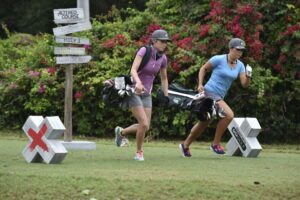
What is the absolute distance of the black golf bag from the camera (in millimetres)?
12672

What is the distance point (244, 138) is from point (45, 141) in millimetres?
3766

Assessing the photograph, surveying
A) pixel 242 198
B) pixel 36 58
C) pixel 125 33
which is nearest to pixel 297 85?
pixel 125 33

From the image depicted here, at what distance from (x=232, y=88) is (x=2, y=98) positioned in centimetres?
574

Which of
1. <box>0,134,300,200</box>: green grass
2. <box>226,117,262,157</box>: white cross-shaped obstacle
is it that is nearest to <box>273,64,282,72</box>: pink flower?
<box>226,117,262,157</box>: white cross-shaped obstacle

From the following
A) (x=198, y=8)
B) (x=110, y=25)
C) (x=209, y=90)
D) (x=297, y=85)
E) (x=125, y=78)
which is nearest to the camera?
(x=125, y=78)

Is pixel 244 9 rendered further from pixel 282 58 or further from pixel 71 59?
pixel 71 59

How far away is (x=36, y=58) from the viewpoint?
2056 centimetres

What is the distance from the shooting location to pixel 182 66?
18.5 meters

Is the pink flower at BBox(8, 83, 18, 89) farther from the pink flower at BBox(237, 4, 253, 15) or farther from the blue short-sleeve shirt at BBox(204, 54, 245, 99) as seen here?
the blue short-sleeve shirt at BBox(204, 54, 245, 99)

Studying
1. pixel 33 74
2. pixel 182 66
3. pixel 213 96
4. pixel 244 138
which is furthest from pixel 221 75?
pixel 33 74

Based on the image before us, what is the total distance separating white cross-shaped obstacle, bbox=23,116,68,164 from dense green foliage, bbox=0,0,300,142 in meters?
7.21

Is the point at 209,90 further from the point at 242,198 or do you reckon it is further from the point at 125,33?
the point at 125,33

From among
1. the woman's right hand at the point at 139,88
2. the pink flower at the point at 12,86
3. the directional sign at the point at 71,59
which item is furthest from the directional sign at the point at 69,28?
the pink flower at the point at 12,86

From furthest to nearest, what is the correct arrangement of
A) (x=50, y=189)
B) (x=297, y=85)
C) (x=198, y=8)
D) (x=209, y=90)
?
(x=198, y=8) < (x=297, y=85) < (x=209, y=90) < (x=50, y=189)
